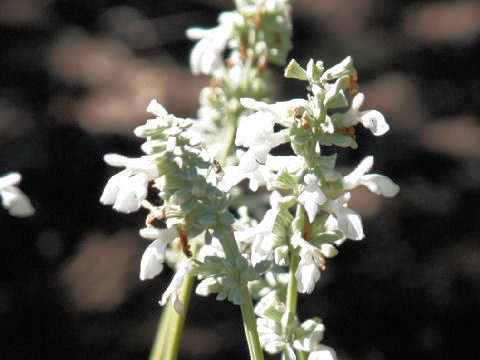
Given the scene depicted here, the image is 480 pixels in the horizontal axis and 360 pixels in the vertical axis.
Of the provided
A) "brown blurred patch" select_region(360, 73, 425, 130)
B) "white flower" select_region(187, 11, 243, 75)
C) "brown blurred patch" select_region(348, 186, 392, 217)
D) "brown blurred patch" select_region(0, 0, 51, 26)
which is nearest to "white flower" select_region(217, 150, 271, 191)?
"white flower" select_region(187, 11, 243, 75)

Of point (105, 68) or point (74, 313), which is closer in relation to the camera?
point (74, 313)

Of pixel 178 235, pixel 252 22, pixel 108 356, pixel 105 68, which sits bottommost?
pixel 178 235

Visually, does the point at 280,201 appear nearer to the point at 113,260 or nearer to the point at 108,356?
the point at 108,356

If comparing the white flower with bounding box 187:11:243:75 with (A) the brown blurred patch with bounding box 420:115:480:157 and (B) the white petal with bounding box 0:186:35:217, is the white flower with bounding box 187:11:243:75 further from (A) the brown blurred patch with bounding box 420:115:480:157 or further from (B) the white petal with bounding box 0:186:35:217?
(A) the brown blurred patch with bounding box 420:115:480:157

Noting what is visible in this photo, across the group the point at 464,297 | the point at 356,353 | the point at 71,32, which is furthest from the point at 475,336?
the point at 71,32

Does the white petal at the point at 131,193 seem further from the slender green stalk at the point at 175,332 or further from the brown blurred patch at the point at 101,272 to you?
the brown blurred patch at the point at 101,272

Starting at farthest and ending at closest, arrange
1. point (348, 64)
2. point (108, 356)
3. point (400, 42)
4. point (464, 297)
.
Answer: point (400, 42) < point (464, 297) < point (108, 356) < point (348, 64)
